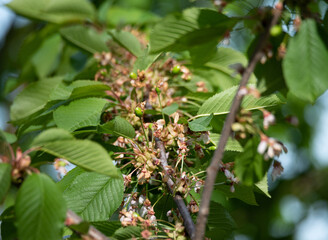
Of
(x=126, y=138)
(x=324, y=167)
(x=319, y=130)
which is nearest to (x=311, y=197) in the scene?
(x=324, y=167)

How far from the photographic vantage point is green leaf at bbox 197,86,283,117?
112 centimetres

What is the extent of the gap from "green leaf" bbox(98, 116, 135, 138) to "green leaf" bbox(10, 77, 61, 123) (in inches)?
22.0

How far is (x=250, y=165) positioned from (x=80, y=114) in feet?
2.14

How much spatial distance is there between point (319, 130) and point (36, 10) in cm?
301

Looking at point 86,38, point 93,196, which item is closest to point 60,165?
point 93,196

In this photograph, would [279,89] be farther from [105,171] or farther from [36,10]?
[36,10]

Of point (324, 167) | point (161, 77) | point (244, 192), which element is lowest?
point (324, 167)

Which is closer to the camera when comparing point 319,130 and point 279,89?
point 279,89

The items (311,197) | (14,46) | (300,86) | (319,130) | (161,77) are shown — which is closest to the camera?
(300,86)

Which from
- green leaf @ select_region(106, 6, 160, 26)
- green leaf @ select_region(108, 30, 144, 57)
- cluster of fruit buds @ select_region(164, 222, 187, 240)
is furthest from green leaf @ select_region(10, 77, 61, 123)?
cluster of fruit buds @ select_region(164, 222, 187, 240)

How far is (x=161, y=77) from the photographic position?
58.3 inches

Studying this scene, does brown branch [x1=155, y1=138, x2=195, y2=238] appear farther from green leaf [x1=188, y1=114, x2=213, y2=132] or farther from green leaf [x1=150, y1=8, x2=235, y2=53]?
green leaf [x1=150, y1=8, x2=235, y2=53]

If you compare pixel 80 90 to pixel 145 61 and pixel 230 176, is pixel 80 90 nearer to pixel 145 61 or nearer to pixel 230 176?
pixel 145 61

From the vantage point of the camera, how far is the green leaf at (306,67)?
799 millimetres
